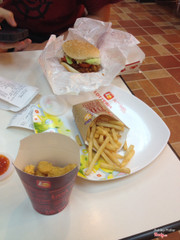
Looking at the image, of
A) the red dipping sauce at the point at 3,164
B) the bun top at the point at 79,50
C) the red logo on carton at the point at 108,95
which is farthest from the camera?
the bun top at the point at 79,50

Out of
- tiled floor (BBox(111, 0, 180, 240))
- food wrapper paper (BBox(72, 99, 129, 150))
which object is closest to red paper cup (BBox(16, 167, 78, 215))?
food wrapper paper (BBox(72, 99, 129, 150))

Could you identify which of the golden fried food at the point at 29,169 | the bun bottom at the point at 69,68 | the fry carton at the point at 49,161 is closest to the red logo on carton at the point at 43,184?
the fry carton at the point at 49,161

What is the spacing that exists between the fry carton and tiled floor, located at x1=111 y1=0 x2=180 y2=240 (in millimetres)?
1118

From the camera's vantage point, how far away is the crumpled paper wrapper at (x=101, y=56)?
3.93 feet

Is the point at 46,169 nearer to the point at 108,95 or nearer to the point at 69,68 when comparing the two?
the point at 108,95

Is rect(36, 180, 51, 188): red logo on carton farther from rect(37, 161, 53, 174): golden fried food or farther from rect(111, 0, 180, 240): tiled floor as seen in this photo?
rect(111, 0, 180, 240): tiled floor

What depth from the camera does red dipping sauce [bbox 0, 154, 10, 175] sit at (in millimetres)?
749

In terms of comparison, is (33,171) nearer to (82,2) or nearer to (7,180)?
(7,180)

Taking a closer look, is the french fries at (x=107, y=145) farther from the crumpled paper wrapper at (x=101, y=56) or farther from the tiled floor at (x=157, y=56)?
the tiled floor at (x=157, y=56)

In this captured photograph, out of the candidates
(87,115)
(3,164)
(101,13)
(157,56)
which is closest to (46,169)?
(3,164)

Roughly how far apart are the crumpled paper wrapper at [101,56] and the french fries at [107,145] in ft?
1.06

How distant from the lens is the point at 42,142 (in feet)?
2.05

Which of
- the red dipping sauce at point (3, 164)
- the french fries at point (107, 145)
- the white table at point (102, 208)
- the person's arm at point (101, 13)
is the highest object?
the person's arm at point (101, 13)

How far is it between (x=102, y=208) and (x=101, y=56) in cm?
102
